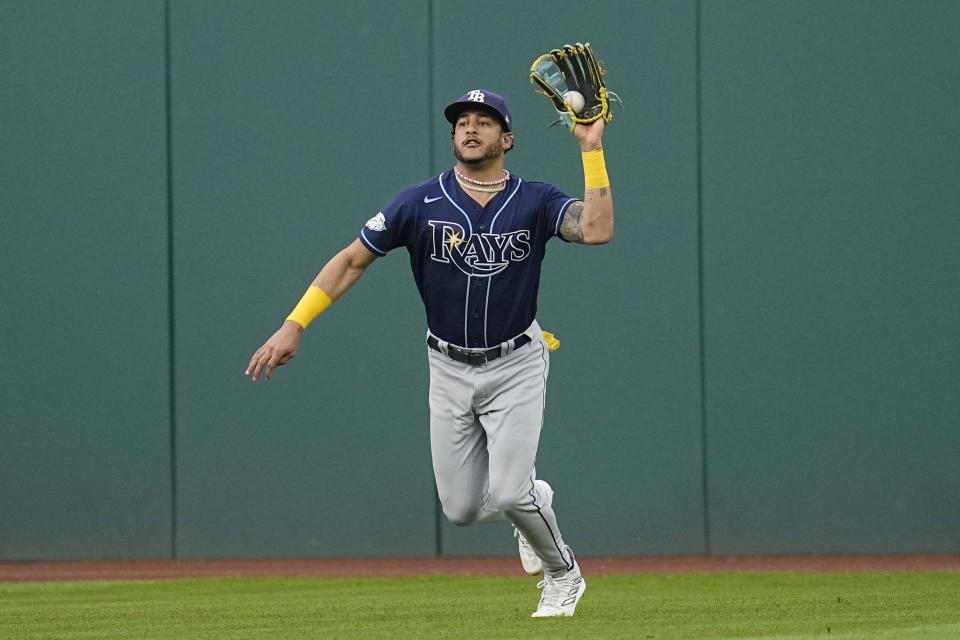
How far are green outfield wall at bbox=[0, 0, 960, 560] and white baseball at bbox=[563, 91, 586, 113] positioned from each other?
3.57 metres

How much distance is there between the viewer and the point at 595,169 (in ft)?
19.2

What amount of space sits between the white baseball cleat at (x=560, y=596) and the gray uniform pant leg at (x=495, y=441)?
2.1 inches

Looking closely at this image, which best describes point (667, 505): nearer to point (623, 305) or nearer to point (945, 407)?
point (623, 305)

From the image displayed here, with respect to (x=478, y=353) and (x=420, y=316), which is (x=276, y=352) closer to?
(x=478, y=353)

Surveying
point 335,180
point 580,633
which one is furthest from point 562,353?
point 580,633

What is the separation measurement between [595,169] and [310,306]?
1385mm

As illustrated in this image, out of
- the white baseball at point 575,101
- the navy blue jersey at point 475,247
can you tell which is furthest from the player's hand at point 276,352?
the white baseball at point 575,101

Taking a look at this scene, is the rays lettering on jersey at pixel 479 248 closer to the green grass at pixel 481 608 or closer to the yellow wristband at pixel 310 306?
the yellow wristband at pixel 310 306

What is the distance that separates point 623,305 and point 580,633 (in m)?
4.00

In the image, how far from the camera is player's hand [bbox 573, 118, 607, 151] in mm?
5820

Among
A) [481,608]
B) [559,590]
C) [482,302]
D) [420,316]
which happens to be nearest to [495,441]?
[482,302]

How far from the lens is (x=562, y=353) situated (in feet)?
30.8

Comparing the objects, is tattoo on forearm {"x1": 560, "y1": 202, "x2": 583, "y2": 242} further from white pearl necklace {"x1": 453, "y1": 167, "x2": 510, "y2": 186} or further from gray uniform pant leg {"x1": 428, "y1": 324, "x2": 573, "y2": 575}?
gray uniform pant leg {"x1": 428, "y1": 324, "x2": 573, "y2": 575}

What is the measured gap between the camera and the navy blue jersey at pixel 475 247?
6137 mm
